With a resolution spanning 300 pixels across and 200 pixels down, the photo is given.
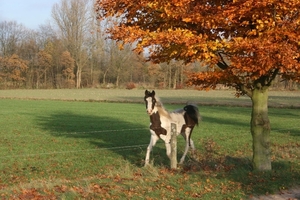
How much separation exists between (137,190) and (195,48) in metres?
3.48

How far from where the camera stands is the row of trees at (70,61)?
94062 millimetres

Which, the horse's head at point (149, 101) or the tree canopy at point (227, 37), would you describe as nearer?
the tree canopy at point (227, 37)

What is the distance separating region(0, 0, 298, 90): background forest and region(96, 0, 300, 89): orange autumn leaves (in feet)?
265

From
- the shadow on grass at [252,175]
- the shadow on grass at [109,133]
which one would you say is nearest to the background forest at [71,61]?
the shadow on grass at [109,133]

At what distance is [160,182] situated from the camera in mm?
8758

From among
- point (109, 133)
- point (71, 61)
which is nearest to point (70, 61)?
point (71, 61)

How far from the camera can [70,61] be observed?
9625cm

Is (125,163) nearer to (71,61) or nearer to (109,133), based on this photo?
(109,133)

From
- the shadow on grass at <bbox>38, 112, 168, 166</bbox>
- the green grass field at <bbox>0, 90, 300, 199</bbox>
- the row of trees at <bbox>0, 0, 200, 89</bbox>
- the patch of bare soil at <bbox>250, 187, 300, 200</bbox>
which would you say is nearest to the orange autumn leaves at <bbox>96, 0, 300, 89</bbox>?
the green grass field at <bbox>0, 90, 300, 199</bbox>

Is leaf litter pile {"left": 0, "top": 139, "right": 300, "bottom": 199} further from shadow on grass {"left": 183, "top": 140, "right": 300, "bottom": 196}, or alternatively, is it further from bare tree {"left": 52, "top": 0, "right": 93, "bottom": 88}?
bare tree {"left": 52, "top": 0, "right": 93, "bottom": 88}

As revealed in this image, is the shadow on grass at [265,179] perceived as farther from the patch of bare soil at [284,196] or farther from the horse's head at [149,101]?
the horse's head at [149,101]

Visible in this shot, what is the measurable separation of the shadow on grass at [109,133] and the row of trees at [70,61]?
61843 mm

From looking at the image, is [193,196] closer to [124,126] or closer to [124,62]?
[124,126]

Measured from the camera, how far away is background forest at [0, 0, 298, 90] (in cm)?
9388
